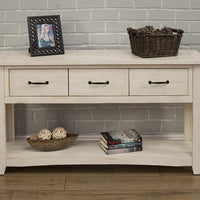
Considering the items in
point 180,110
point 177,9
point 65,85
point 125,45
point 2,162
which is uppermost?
point 177,9

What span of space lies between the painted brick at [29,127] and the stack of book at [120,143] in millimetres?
620

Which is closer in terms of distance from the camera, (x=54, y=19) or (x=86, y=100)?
(x=86, y=100)

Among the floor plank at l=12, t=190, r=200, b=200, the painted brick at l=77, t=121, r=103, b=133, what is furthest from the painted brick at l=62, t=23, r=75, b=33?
the floor plank at l=12, t=190, r=200, b=200

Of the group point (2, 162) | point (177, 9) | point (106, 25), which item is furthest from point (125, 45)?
point (2, 162)

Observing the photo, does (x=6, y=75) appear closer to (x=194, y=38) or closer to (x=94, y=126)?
(x=94, y=126)

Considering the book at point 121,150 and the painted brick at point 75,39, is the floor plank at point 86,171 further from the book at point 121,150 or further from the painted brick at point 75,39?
the painted brick at point 75,39

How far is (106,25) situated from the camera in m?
3.03

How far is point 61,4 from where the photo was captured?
2.99 meters

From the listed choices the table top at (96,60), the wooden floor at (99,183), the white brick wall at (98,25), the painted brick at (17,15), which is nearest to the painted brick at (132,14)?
the white brick wall at (98,25)

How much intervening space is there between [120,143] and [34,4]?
122 centimetres

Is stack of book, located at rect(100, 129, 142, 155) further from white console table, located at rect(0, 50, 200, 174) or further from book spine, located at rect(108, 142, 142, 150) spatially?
white console table, located at rect(0, 50, 200, 174)

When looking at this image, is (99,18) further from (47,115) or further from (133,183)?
(133,183)

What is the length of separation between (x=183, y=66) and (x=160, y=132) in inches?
31.8

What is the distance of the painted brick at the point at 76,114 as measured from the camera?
3.14m
